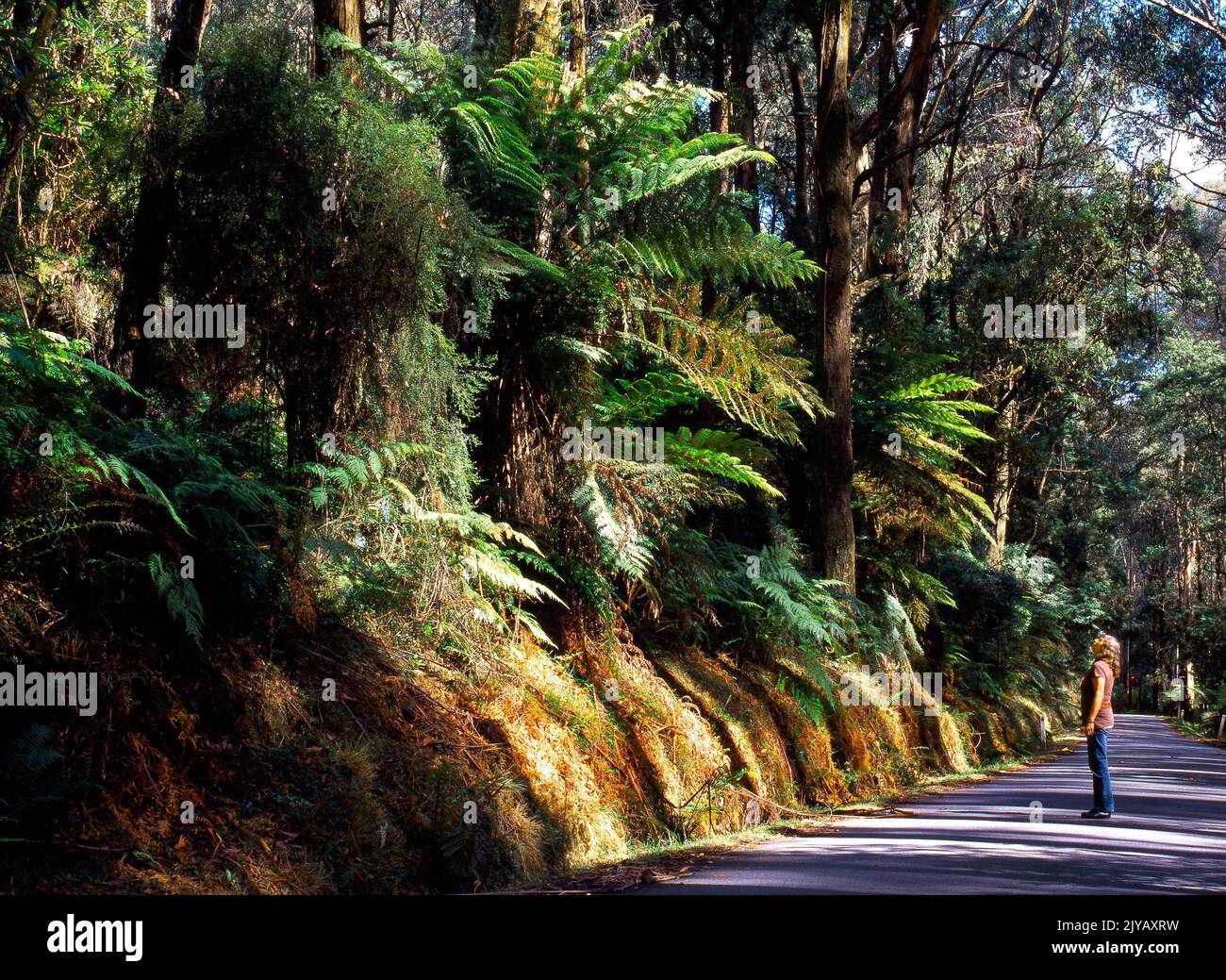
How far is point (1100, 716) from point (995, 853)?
394cm

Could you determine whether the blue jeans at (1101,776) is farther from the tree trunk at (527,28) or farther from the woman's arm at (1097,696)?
the tree trunk at (527,28)

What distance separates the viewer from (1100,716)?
9883mm

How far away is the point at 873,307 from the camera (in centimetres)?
1962

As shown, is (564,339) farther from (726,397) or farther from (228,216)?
(228,216)

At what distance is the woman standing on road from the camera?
9.36 meters

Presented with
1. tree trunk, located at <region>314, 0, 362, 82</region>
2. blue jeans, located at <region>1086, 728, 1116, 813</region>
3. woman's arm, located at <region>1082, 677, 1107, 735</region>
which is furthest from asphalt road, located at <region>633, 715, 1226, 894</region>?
tree trunk, located at <region>314, 0, 362, 82</region>

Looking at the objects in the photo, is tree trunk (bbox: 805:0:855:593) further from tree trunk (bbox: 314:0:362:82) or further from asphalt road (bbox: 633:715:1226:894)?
tree trunk (bbox: 314:0:362:82)

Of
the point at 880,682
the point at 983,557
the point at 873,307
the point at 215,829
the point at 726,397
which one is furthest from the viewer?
the point at 983,557

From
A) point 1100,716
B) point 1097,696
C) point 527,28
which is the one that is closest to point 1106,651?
point 1097,696

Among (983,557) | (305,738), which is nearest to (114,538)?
(305,738)

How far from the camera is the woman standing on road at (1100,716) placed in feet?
30.7

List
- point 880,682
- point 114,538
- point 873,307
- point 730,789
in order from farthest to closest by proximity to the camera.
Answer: point 873,307 → point 880,682 → point 730,789 → point 114,538

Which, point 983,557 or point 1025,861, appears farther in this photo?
point 983,557
